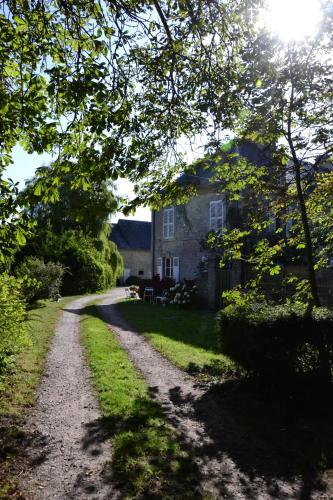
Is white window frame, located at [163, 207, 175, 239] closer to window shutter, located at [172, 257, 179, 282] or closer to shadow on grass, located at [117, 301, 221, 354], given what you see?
window shutter, located at [172, 257, 179, 282]

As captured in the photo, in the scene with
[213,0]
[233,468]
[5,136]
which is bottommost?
[233,468]

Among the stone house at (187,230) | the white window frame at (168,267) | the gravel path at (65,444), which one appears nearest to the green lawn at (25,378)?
Answer: the gravel path at (65,444)

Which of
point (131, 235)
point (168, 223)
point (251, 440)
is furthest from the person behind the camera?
point (131, 235)

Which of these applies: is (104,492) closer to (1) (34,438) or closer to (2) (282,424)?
(1) (34,438)

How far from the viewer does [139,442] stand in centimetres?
456

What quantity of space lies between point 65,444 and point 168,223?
2203cm

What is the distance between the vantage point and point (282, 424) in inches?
205

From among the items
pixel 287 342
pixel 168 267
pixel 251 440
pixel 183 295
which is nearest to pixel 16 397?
pixel 251 440

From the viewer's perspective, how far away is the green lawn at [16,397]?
399cm

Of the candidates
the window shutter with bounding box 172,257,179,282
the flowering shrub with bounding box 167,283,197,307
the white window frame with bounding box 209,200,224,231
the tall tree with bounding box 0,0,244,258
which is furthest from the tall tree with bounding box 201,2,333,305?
the window shutter with bounding box 172,257,179,282

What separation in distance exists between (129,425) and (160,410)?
2.32ft

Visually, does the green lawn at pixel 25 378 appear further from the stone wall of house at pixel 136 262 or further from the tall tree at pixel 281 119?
the stone wall of house at pixel 136 262

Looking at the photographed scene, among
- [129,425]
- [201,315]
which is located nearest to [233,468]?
[129,425]

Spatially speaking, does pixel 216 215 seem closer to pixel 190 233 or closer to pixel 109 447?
pixel 190 233
